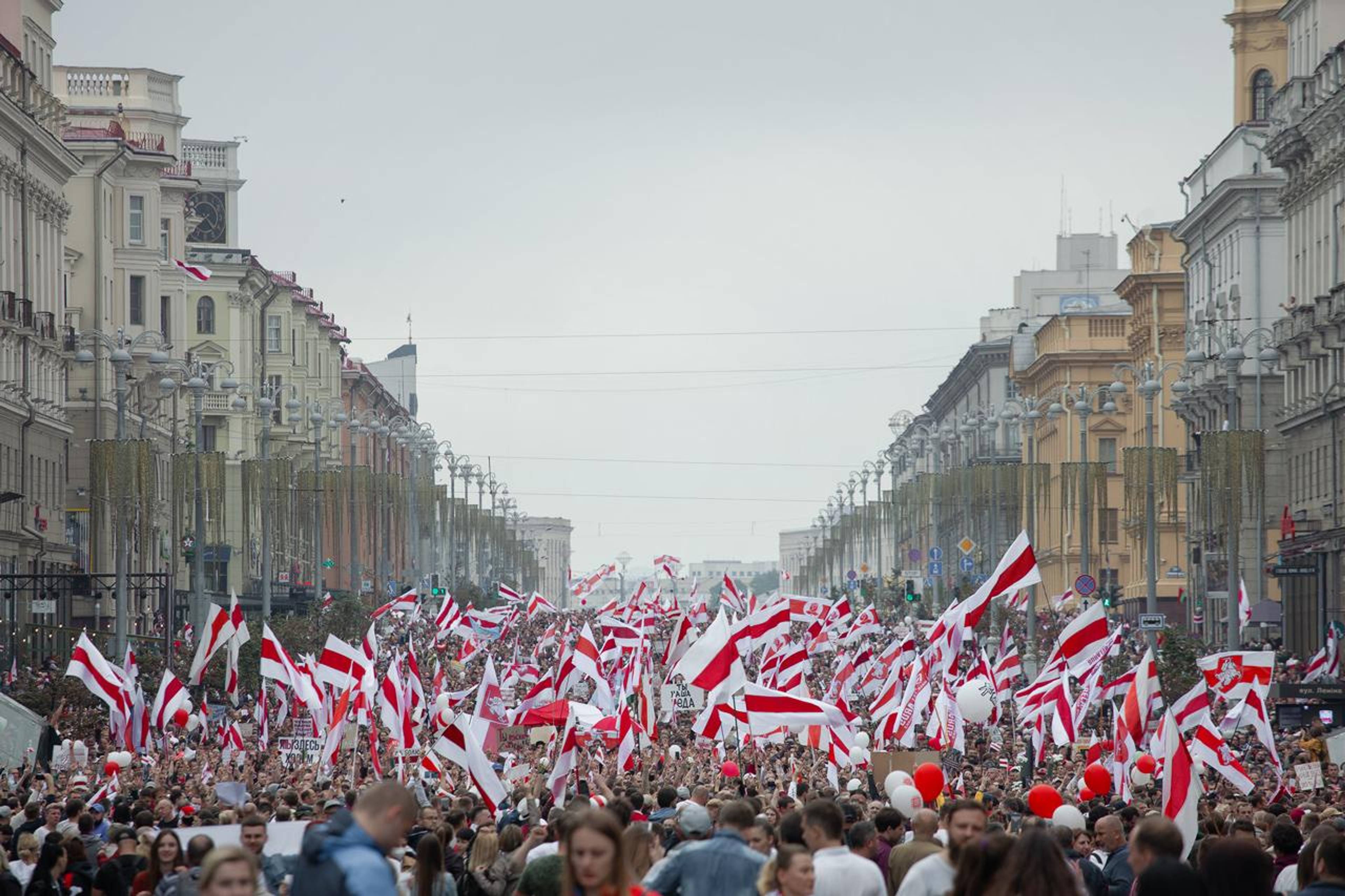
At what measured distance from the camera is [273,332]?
111500 mm

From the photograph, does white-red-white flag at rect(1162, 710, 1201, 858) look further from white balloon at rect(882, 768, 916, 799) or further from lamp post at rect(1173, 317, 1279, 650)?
lamp post at rect(1173, 317, 1279, 650)

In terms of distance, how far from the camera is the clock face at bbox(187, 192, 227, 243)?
108 metres

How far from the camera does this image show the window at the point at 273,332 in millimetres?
111312

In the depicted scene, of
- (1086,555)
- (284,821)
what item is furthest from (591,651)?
(1086,555)

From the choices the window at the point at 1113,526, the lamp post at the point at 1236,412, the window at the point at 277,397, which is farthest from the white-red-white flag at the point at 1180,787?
the window at the point at 277,397

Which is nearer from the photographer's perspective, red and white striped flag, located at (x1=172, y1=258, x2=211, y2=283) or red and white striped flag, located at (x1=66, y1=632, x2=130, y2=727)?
red and white striped flag, located at (x1=66, y1=632, x2=130, y2=727)

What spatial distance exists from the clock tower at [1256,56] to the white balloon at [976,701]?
1873 inches

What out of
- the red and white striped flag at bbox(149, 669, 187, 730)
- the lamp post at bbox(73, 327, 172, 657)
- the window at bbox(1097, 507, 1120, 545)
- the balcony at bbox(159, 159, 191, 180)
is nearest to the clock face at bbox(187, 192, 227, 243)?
the balcony at bbox(159, 159, 191, 180)

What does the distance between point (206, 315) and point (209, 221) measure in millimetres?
7421

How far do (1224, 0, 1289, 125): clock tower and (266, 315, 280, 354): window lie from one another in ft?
151

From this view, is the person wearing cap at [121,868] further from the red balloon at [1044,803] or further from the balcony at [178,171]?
the balcony at [178,171]

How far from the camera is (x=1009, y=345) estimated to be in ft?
429

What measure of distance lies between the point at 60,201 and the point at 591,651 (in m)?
40.1

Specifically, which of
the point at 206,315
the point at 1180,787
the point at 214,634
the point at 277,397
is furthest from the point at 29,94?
the point at 1180,787
